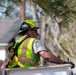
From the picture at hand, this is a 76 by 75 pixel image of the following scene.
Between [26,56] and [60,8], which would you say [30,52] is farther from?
Answer: [60,8]

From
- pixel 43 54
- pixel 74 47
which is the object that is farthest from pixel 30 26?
pixel 74 47

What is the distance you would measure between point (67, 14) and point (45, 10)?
12.6 inches

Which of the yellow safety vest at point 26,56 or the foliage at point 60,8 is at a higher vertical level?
the foliage at point 60,8

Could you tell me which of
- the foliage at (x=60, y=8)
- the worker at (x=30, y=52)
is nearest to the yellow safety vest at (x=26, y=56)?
the worker at (x=30, y=52)

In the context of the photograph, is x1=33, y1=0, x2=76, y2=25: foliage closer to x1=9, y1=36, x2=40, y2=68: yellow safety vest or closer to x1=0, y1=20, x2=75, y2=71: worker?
x1=0, y1=20, x2=75, y2=71: worker

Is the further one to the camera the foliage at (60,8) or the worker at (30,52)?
the foliage at (60,8)

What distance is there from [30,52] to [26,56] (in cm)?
8

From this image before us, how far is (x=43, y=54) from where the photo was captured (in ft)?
10.7

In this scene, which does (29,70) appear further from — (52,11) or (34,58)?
(52,11)

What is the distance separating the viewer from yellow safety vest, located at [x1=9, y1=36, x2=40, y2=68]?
3.38m

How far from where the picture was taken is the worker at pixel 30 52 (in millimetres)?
3289

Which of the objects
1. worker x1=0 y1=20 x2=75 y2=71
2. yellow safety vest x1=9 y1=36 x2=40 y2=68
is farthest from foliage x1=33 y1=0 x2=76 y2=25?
yellow safety vest x1=9 y1=36 x2=40 y2=68

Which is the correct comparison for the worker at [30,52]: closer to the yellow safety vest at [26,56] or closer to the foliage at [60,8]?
the yellow safety vest at [26,56]

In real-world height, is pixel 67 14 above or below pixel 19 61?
above
